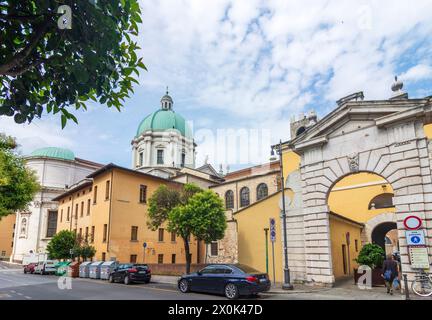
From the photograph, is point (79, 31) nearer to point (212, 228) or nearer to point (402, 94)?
point (402, 94)

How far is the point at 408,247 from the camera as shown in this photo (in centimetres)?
1403

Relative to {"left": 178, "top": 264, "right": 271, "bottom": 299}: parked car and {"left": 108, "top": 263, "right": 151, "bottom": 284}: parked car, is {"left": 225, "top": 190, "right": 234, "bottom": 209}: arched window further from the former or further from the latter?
{"left": 178, "top": 264, "right": 271, "bottom": 299}: parked car

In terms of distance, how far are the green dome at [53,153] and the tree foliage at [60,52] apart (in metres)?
61.6

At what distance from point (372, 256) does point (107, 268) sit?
17.7 meters

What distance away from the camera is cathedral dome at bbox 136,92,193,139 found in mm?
61172

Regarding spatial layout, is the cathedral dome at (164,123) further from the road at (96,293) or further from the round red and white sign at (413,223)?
the round red and white sign at (413,223)

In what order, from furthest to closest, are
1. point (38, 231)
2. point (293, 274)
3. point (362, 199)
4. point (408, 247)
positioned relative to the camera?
point (38, 231) < point (362, 199) < point (293, 274) < point (408, 247)

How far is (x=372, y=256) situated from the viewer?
669 inches

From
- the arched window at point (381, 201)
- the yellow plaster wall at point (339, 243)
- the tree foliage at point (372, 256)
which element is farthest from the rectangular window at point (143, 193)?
the tree foliage at point (372, 256)

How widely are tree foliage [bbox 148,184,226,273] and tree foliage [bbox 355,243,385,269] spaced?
11.8 meters

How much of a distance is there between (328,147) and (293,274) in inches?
291

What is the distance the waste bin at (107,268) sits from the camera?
23778mm
